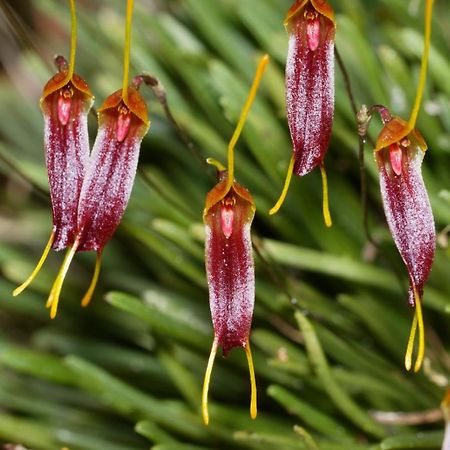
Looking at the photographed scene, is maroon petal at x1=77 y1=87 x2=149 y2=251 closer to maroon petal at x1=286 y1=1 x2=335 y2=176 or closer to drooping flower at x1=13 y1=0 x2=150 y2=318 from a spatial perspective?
drooping flower at x1=13 y1=0 x2=150 y2=318

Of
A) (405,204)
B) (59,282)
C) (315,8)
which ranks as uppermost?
(315,8)

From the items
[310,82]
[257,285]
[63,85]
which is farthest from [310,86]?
[257,285]

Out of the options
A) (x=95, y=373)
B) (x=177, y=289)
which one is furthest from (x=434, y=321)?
(x=95, y=373)

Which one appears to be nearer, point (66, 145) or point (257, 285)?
point (66, 145)

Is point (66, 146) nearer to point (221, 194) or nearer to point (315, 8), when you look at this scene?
point (221, 194)

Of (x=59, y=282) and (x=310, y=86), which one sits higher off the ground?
(x=310, y=86)

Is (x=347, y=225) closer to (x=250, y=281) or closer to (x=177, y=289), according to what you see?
(x=177, y=289)

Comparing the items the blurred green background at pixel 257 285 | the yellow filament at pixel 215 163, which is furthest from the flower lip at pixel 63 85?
the blurred green background at pixel 257 285

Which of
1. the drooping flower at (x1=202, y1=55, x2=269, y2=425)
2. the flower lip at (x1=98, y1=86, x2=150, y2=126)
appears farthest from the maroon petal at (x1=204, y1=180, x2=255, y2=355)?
the flower lip at (x1=98, y1=86, x2=150, y2=126)

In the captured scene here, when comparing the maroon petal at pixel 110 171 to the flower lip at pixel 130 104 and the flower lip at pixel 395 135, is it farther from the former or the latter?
the flower lip at pixel 395 135
